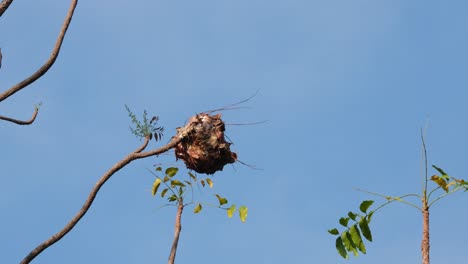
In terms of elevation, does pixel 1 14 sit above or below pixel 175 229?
above

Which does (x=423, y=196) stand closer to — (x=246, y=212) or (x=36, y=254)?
(x=246, y=212)

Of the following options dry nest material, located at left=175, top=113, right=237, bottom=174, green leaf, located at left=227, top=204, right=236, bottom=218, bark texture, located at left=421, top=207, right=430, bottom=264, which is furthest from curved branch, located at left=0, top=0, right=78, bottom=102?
bark texture, located at left=421, top=207, right=430, bottom=264

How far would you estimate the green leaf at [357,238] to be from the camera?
743 centimetres

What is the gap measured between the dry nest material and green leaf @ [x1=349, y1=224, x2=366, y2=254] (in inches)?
58.2

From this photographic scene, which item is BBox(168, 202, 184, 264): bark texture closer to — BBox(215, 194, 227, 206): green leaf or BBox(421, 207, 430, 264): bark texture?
BBox(215, 194, 227, 206): green leaf

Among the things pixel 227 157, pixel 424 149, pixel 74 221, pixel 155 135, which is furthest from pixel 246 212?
pixel 424 149

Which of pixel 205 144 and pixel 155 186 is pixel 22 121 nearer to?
pixel 155 186

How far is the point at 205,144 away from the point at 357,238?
167cm

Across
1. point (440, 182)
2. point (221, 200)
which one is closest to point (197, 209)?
point (221, 200)

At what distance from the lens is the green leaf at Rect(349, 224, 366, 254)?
7.43 m

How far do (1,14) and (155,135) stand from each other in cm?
180

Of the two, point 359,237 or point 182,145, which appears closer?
point 359,237

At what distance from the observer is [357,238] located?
743 centimetres

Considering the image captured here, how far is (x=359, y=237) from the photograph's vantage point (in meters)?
7.44
